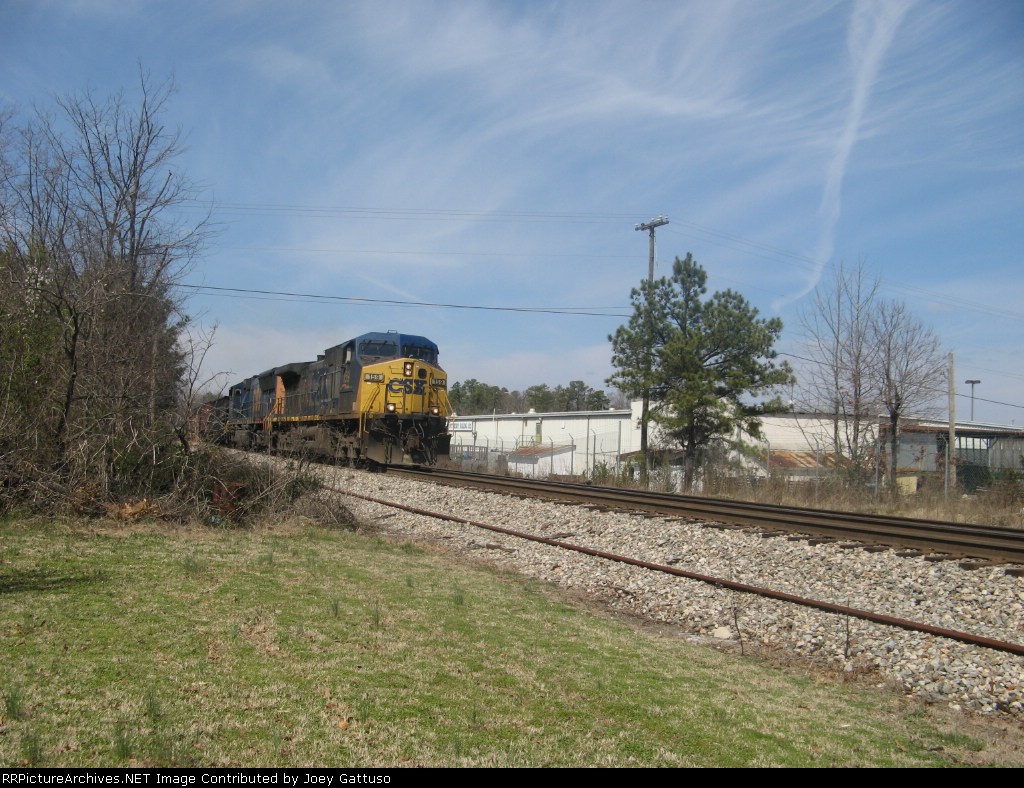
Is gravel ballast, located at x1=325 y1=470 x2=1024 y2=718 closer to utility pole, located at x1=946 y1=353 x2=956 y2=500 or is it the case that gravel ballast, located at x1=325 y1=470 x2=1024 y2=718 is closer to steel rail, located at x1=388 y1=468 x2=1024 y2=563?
steel rail, located at x1=388 y1=468 x2=1024 y2=563

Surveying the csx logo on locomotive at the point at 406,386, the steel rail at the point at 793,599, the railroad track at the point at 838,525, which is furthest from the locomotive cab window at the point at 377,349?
the steel rail at the point at 793,599

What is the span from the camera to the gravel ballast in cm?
657

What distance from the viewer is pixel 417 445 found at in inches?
955

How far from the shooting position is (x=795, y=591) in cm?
930

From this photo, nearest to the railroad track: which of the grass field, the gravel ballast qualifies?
the gravel ballast

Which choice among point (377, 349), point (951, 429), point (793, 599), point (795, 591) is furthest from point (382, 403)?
point (951, 429)

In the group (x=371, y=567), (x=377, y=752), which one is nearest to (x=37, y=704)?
(x=377, y=752)

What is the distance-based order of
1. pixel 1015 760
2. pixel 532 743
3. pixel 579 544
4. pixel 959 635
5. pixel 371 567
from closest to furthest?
1. pixel 532 743
2. pixel 1015 760
3. pixel 959 635
4. pixel 371 567
5. pixel 579 544

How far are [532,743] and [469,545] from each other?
8.51 meters

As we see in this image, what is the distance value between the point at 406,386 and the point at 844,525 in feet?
44.8

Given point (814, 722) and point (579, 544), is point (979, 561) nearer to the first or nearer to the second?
point (579, 544)

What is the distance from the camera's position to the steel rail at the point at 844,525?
1114 centimetres

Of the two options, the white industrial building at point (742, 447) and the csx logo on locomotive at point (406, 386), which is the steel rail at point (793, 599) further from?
the white industrial building at point (742, 447)

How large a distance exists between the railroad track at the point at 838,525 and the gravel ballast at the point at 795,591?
0.77 metres
